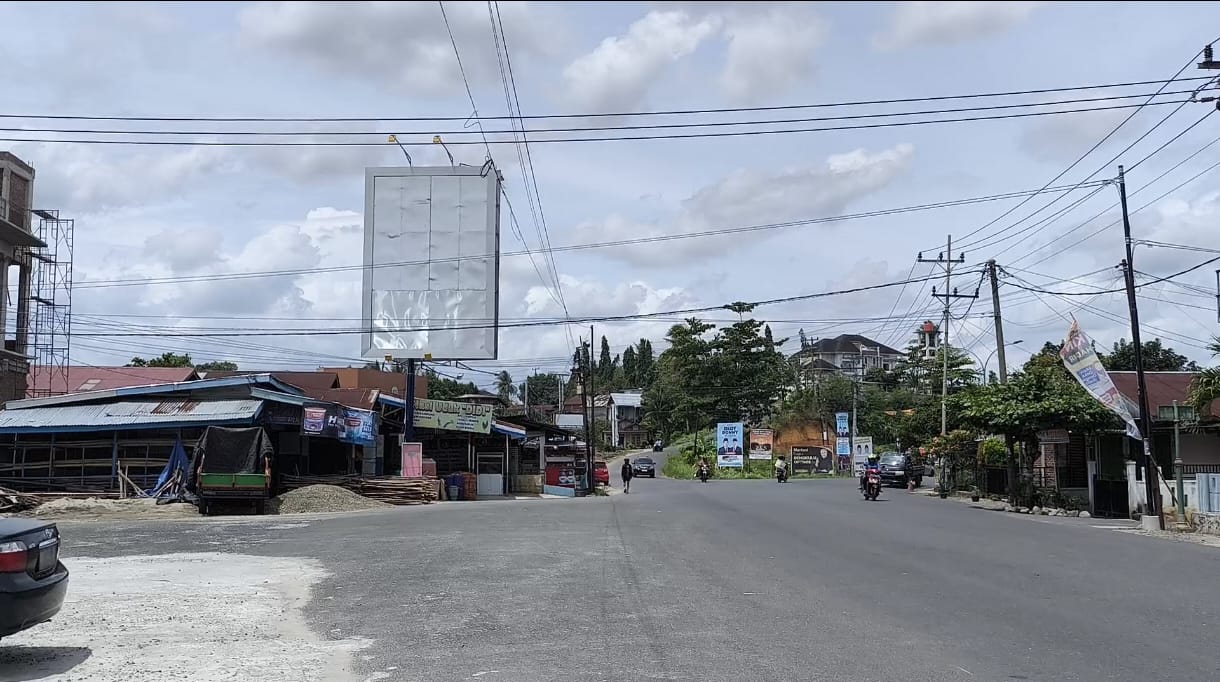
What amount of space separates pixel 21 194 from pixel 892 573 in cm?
4718

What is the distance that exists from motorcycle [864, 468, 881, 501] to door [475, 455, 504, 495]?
1691cm

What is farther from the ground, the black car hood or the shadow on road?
the black car hood

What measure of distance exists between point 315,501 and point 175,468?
177 inches

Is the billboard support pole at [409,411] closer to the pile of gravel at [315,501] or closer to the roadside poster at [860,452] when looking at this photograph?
the pile of gravel at [315,501]

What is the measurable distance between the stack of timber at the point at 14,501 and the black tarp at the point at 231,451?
4528 millimetres

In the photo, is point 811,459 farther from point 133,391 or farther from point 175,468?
point 133,391

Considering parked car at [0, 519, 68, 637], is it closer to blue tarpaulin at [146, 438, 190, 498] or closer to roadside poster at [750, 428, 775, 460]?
blue tarpaulin at [146, 438, 190, 498]

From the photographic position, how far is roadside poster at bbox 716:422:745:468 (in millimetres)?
67688

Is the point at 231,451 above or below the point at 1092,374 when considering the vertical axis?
below

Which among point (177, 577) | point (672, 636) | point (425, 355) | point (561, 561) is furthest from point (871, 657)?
point (425, 355)

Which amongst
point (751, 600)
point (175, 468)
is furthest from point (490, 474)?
point (751, 600)

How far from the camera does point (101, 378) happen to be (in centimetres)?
5475

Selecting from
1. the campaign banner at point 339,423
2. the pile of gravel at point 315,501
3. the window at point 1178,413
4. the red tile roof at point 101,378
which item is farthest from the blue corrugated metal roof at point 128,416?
the window at point 1178,413

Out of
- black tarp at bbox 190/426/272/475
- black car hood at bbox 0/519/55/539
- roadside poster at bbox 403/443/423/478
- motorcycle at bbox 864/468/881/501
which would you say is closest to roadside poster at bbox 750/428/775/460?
motorcycle at bbox 864/468/881/501
